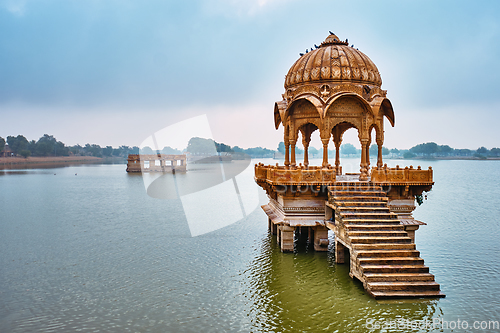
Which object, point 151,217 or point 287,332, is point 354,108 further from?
point 151,217

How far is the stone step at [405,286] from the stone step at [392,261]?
63cm

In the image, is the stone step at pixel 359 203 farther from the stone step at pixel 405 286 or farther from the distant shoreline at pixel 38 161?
the distant shoreline at pixel 38 161

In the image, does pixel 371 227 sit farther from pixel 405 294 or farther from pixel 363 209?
pixel 405 294

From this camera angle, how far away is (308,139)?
22.0 metres

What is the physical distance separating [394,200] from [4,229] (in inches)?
867

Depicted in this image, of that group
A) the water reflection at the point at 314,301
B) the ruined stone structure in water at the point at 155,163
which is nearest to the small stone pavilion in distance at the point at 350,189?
the water reflection at the point at 314,301

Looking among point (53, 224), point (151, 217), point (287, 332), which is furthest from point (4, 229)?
point (287, 332)

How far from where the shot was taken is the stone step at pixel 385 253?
1196cm

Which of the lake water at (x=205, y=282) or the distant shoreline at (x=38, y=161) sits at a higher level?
the distant shoreline at (x=38, y=161)

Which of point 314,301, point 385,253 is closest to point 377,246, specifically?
point 385,253

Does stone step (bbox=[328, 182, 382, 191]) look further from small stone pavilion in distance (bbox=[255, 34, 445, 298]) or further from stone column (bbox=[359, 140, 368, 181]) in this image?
stone column (bbox=[359, 140, 368, 181])

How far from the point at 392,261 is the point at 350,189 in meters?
3.94

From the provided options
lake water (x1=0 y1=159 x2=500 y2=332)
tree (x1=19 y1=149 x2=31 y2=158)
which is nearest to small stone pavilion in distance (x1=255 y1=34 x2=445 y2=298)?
lake water (x1=0 y1=159 x2=500 y2=332)

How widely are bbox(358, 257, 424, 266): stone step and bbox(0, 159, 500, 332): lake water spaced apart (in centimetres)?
100
